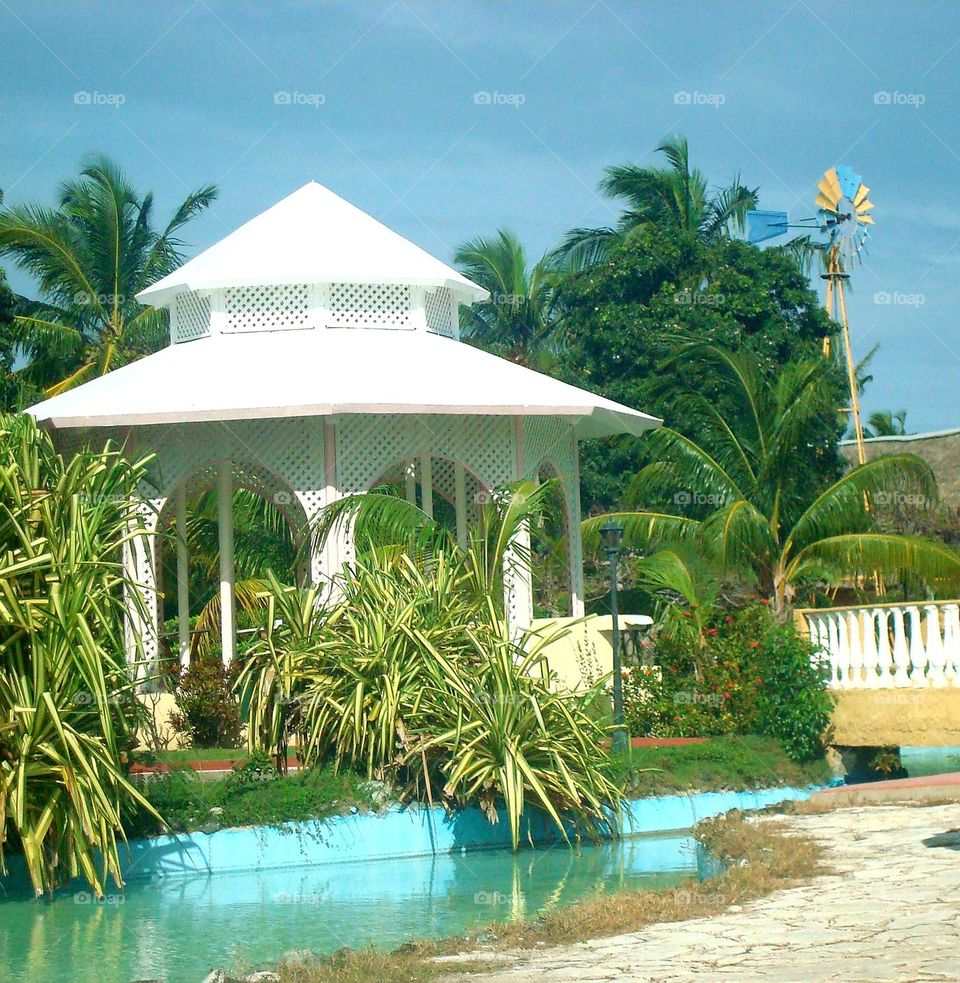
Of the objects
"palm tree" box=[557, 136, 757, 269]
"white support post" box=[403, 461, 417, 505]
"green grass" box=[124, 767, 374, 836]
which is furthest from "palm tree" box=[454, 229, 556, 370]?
"green grass" box=[124, 767, 374, 836]

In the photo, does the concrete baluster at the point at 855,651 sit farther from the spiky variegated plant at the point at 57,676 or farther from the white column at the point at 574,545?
the spiky variegated plant at the point at 57,676

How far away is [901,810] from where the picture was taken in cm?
1131

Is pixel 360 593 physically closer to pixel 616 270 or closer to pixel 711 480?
pixel 711 480

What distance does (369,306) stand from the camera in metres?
16.7

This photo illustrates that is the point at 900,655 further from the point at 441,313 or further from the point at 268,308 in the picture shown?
the point at 268,308

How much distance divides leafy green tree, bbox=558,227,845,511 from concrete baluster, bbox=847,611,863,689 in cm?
1056

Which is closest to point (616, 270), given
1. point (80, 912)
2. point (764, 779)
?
point (764, 779)

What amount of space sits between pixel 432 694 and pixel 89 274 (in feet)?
57.3

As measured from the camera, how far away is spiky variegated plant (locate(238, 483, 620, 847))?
11.8m

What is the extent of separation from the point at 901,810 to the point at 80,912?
20.6 ft

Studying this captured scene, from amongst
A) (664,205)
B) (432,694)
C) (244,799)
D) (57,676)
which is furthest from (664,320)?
(57,676)

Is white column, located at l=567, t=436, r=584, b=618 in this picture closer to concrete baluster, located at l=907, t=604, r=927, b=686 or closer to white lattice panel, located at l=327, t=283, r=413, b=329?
white lattice panel, located at l=327, t=283, r=413, b=329

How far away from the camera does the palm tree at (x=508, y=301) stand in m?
32.8

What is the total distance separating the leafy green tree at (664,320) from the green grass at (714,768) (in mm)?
11268
